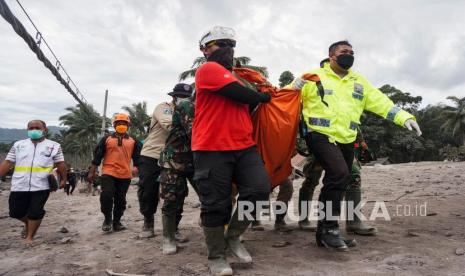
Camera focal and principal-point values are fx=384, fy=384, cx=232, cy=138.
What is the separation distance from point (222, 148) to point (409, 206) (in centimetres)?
400

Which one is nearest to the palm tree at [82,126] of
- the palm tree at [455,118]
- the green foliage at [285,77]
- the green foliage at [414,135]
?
the green foliage at [285,77]

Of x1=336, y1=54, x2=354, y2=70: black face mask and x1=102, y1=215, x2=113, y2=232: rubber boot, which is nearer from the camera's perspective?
x1=336, y1=54, x2=354, y2=70: black face mask

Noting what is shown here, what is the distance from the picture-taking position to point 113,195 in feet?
18.7

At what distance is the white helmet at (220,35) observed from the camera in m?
3.39

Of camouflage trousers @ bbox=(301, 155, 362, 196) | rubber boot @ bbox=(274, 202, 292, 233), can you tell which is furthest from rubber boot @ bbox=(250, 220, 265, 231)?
camouflage trousers @ bbox=(301, 155, 362, 196)

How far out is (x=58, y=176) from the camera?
542 centimetres

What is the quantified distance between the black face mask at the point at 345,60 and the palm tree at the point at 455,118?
4723 cm

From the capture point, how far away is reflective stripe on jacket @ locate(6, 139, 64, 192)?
509 centimetres

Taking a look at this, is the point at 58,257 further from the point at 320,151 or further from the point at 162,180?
the point at 320,151

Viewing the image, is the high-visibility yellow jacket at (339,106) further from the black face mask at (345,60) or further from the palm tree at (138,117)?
the palm tree at (138,117)

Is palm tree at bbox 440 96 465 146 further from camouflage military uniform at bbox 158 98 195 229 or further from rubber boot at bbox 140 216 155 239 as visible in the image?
camouflage military uniform at bbox 158 98 195 229

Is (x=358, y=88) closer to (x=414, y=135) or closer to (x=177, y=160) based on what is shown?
(x=177, y=160)

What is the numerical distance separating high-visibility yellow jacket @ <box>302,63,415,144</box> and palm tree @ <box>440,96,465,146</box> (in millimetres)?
47016

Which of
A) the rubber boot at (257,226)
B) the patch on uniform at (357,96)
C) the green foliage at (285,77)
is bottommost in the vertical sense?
the rubber boot at (257,226)
